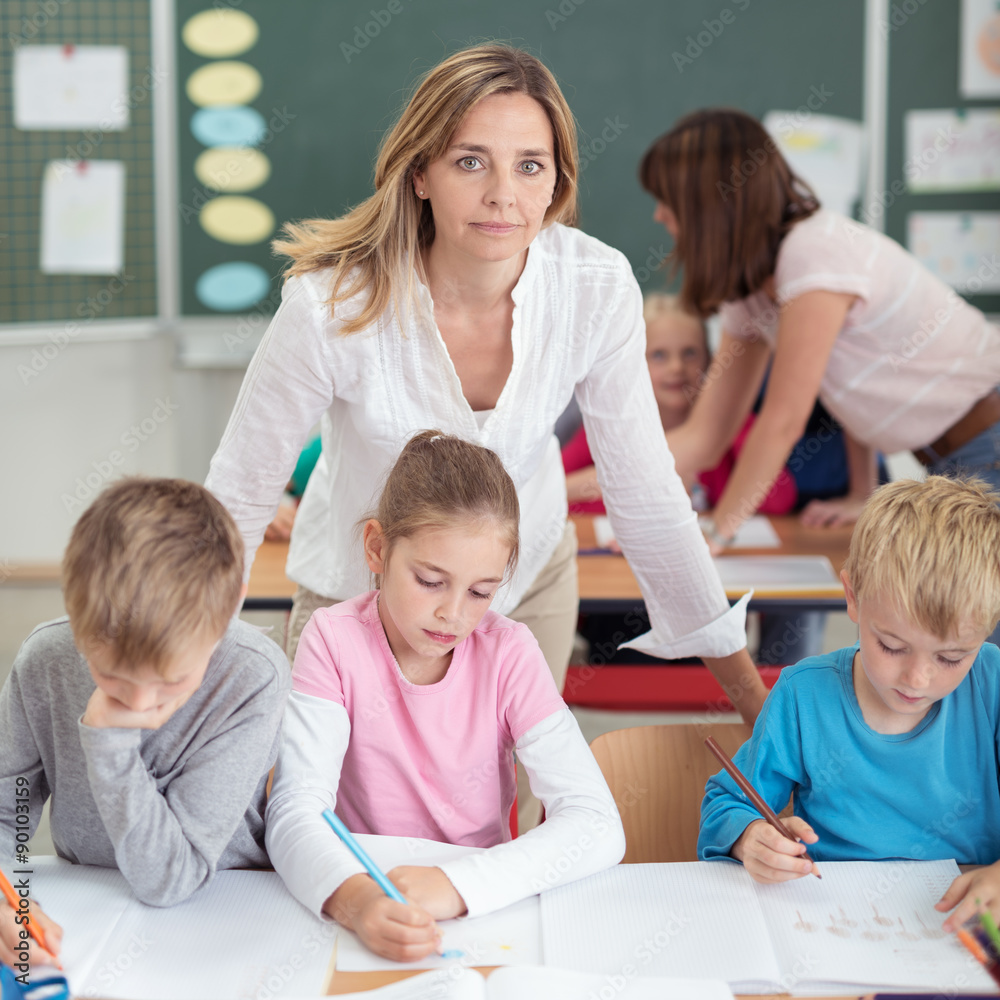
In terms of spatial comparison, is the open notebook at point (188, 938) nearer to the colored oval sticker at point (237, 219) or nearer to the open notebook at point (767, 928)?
the open notebook at point (767, 928)

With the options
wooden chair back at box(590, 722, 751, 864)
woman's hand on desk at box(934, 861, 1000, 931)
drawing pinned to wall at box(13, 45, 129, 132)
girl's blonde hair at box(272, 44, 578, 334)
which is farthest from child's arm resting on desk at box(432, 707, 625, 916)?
drawing pinned to wall at box(13, 45, 129, 132)

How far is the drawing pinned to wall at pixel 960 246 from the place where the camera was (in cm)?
370

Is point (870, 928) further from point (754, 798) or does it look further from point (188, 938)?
point (188, 938)

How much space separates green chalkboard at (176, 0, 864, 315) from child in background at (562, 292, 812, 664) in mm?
862

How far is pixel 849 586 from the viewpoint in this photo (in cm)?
129

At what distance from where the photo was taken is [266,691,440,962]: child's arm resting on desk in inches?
40.6

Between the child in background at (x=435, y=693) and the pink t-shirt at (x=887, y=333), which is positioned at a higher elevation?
the pink t-shirt at (x=887, y=333)

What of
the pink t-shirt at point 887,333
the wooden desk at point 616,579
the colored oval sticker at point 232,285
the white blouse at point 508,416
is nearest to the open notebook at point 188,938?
the white blouse at point 508,416

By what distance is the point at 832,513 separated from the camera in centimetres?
275

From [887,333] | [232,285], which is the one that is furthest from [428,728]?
[232,285]

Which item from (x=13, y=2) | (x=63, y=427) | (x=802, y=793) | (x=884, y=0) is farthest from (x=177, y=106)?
(x=802, y=793)

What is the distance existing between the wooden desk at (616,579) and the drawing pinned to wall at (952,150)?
5.26 feet

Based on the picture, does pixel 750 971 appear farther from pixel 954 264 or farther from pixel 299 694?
pixel 954 264

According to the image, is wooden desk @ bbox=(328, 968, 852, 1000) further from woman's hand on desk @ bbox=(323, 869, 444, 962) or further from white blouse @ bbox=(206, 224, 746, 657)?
white blouse @ bbox=(206, 224, 746, 657)
